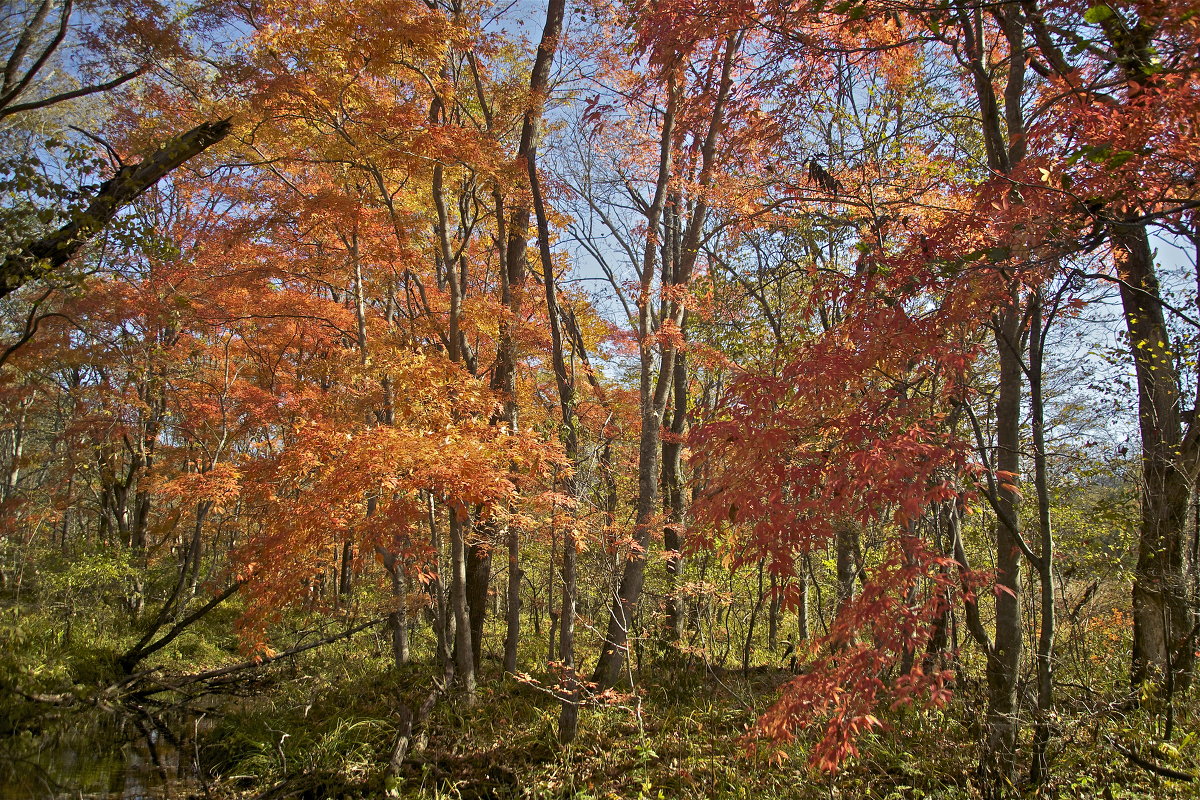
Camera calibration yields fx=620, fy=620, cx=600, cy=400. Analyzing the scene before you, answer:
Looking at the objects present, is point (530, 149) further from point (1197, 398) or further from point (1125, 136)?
point (1197, 398)

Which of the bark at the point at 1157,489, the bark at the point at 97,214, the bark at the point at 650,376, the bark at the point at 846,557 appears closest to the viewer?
the bark at the point at 1157,489

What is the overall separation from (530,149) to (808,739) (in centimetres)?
698

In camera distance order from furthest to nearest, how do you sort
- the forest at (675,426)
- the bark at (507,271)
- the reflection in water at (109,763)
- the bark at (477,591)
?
the bark at (477,591) < the bark at (507,271) < the reflection in water at (109,763) < the forest at (675,426)

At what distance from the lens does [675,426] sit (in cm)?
1042

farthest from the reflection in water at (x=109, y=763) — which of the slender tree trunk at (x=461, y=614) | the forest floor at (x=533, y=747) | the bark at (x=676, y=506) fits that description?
the bark at (x=676, y=506)

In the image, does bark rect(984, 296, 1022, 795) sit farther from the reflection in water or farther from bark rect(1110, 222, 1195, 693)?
the reflection in water

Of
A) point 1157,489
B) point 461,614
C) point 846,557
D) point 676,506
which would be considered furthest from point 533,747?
point 1157,489

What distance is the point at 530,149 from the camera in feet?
25.0

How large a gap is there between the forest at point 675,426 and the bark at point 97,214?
49 millimetres

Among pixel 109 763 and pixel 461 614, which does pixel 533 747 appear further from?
pixel 109 763

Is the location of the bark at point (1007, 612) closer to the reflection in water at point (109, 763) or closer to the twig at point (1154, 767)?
the twig at point (1154, 767)

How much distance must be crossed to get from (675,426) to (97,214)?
7885 millimetres

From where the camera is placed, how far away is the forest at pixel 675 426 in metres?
3.23

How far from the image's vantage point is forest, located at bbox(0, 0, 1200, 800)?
3229 millimetres
